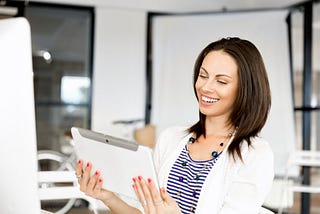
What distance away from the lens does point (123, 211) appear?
3.26 ft

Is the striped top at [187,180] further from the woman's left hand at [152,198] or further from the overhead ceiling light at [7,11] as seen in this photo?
the overhead ceiling light at [7,11]

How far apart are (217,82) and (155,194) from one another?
305 mm

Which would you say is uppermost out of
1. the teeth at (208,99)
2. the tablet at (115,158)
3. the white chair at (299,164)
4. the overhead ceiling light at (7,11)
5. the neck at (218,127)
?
the overhead ceiling light at (7,11)

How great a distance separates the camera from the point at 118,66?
397 centimetres

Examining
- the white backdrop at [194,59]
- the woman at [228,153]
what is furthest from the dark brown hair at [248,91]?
the white backdrop at [194,59]

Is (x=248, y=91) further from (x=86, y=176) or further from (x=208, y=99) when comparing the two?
(x=86, y=176)

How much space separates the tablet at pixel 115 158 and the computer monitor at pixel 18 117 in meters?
0.13

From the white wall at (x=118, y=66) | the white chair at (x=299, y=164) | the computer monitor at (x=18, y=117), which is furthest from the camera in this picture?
the white wall at (x=118, y=66)

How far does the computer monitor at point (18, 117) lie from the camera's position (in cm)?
64

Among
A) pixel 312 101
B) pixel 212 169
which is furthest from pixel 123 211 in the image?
pixel 312 101

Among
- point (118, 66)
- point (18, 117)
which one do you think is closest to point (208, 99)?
point (18, 117)

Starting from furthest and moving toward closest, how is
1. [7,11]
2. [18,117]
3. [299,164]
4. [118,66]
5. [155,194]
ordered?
[118,66] → [7,11] → [299,164] → [155,194] → [18,117]

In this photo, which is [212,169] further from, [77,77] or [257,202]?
[77,77]

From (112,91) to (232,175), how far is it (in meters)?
3.10
